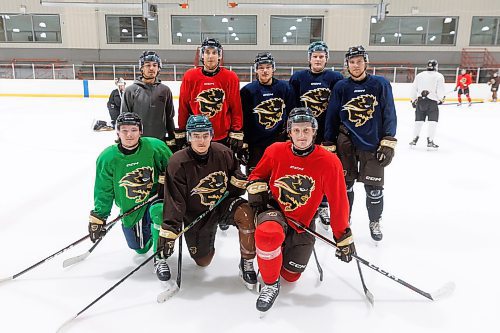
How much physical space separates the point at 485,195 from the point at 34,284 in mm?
3523

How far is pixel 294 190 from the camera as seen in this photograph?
6.57 ft

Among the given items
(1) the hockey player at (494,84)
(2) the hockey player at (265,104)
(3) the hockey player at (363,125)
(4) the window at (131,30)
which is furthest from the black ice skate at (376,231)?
(4) the window at (131,30)

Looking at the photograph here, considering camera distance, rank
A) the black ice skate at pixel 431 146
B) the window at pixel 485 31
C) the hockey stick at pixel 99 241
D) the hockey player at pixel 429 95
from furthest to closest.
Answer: the window at pixel 485 31 < the black ice skate at pixel 431 146 < the hockey player at pixel 429 95 < the hockey stick at pixel 99 241

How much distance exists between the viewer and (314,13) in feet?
47.2

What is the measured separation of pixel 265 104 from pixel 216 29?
13.2 meters

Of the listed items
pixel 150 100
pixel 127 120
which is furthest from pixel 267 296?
pixel 150 100

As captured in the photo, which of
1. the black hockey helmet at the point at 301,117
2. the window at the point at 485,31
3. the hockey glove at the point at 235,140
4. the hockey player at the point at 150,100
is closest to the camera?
the black hockey helmet at the point at 301,117

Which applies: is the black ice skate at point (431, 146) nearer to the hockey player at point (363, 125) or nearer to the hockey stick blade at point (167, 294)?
the hockey player at point (363, 125)

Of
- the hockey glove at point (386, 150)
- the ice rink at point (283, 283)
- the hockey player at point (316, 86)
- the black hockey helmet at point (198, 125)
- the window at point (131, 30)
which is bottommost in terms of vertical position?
the ice rink at point (283, 283)

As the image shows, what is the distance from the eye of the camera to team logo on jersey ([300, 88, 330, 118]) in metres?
2.65

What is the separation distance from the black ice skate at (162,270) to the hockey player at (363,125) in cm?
121

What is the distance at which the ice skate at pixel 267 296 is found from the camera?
1.82 m

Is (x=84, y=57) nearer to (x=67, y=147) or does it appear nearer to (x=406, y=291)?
(x=67, y=147)

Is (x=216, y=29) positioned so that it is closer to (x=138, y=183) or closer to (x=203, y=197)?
(x=138, y=183)
